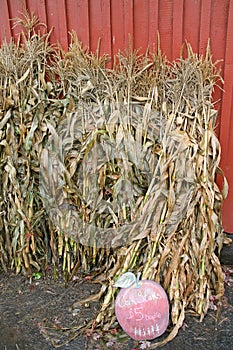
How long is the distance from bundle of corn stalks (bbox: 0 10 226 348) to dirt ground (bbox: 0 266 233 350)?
9 cm

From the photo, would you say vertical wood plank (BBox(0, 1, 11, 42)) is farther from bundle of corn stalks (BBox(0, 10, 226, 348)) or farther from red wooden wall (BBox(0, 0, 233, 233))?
bundle of corn stalks (BBox(0, 10, 226, 348))

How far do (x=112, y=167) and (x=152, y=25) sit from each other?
1.05 m

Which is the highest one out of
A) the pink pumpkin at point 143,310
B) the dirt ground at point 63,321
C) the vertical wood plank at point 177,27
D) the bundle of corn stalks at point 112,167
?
the vertical wood plank at point 177,27

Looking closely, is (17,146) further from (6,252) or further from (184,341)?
(184,341)

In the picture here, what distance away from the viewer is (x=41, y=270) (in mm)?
3041

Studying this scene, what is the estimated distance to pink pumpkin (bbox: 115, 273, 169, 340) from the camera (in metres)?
2.23

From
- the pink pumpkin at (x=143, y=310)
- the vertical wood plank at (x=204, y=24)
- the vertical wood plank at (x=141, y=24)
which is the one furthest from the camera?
the vertical wood plank at (x=141, y=24)

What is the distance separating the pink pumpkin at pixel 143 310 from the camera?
223cm

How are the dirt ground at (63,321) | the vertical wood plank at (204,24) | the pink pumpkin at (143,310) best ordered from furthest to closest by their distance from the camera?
the vertical wood plank at (204,24), the dirt ground at (63,321), the pink pumpkin at (143,310)

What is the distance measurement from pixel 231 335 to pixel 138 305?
2.12 ft

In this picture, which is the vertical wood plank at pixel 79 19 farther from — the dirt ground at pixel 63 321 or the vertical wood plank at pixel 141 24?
the dirt ground at pixel 63 321

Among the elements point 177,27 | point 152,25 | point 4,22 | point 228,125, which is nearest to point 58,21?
point 4,22

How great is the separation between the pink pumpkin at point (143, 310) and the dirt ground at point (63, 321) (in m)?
0.11

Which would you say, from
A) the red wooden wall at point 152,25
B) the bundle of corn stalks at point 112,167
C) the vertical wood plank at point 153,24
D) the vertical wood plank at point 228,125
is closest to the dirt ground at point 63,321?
the bundle of corn stalks at point 112,167
